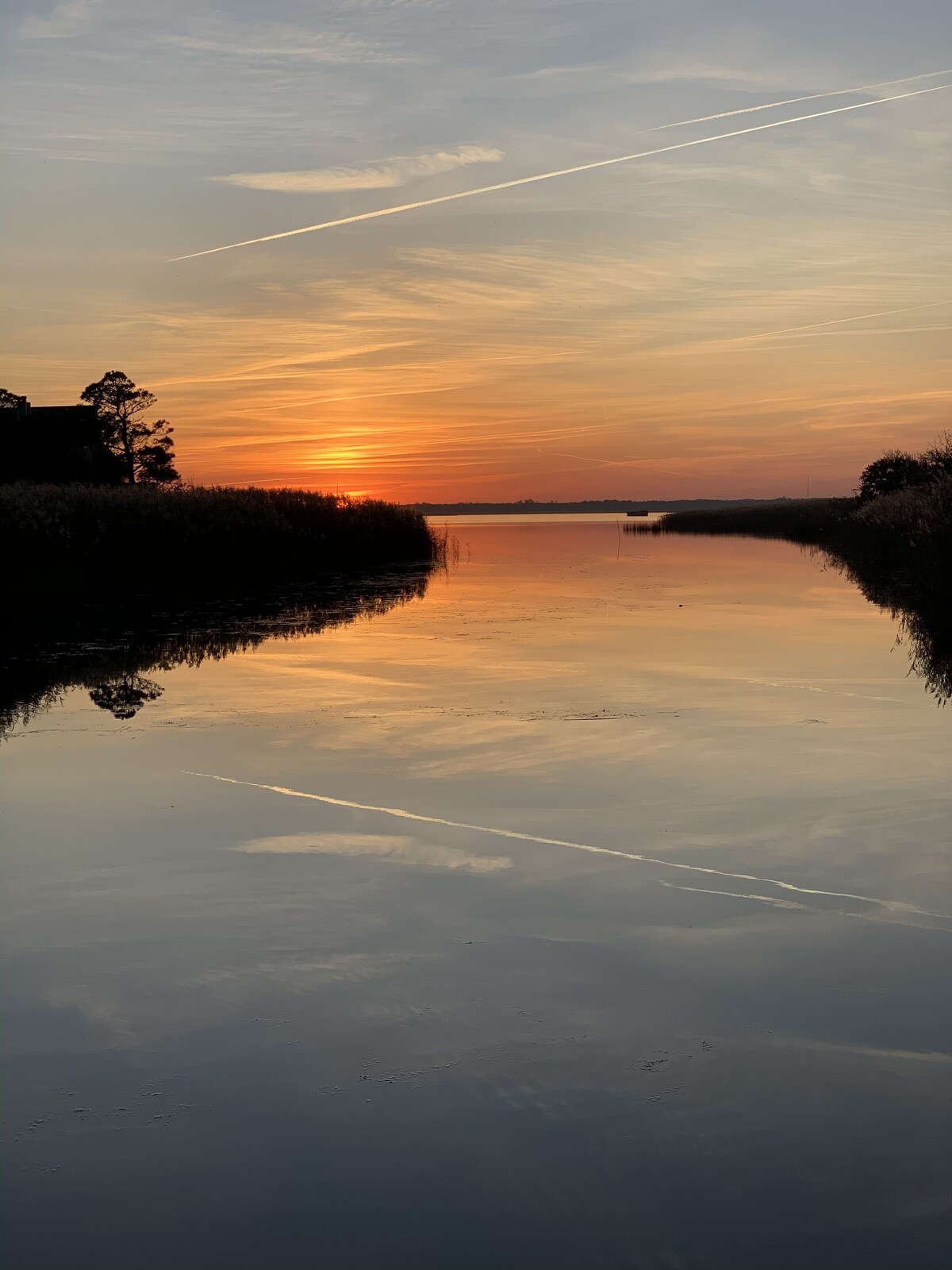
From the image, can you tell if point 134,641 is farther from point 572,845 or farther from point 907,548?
point 907,548

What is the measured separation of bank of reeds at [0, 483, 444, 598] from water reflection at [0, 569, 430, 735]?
110 inches

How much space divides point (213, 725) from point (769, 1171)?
8499mm

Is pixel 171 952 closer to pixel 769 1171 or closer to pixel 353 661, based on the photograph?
pixel 769 1171

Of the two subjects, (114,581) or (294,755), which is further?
(114,581)

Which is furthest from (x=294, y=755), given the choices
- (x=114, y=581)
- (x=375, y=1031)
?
(x=114, y=581)

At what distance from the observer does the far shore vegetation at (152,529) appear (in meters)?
24.5

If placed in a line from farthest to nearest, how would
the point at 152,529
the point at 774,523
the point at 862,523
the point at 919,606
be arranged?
the point at 774,523 → the point at 862,523 → the point at 152,529 → the point at 919,606

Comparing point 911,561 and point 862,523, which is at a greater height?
point 862,523

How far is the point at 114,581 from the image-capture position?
84.7 feet

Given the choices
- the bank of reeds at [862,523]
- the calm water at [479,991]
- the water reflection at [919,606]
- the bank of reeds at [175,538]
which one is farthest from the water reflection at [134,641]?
the bank of reeds at [862,523]

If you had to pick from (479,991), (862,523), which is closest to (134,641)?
(479,991)

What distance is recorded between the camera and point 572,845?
7590 millimetres

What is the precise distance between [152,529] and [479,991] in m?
24.3

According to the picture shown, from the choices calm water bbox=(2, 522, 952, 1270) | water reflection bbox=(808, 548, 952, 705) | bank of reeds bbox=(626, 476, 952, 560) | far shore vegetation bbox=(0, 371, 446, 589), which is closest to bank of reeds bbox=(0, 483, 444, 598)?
far shore vegetation bbox=(0, 371, 446, 589)
